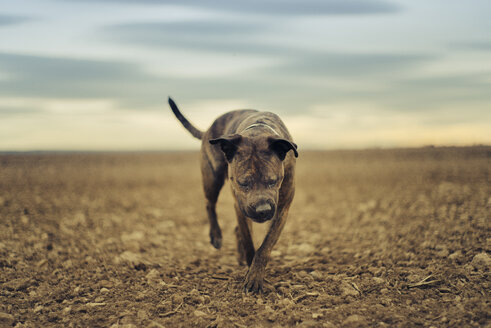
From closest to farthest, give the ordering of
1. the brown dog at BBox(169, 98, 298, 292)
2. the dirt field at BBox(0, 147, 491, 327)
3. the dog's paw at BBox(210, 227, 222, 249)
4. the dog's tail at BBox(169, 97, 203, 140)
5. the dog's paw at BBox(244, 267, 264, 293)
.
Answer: the brown dog at BBox(169, 98, 298, 292)
the dirt field at BBox(0, 147, 491, 327)
the dog's paw at BBox(244, 267, 264, 293)
the dog's paw at BBox(210, 227, 222, 249)
the dog's tail at BBox(169, 97, 203, 140)

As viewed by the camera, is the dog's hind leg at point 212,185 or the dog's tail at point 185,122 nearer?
the dog's hind leg at point 212,185

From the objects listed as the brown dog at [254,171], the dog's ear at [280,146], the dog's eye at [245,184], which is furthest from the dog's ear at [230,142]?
the dog's eye at [245,184]

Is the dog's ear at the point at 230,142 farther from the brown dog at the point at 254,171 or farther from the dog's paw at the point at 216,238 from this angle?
the dog's paw at the point at 216,238

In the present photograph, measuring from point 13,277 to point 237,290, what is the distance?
3.34 meters

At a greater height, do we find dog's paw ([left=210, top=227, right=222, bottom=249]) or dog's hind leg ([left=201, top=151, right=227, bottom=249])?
dog's hind leg ([left=201, top=151, right=227, bottom=249])

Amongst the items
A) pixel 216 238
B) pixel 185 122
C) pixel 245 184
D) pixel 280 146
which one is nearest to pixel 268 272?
pixel 216 238

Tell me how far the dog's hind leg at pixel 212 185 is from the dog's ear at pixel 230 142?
3.80 ft

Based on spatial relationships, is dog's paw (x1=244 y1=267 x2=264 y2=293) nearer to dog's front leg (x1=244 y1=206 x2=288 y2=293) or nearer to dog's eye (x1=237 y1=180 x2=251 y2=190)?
dog's front leg (x1=244 y1=206 x2=288 y2=293)

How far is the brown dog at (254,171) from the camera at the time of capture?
4.16m

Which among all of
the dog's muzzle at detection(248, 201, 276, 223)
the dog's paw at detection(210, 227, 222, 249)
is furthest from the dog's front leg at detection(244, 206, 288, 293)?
the dog's paw at detection(210, 227, 222, 249)

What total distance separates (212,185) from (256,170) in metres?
1.98

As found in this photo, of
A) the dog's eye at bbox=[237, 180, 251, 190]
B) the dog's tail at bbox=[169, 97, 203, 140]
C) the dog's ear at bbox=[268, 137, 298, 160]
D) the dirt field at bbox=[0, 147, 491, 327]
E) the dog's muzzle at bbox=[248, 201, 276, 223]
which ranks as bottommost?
the dirt field at bbox=[0, 147, 491, 327]

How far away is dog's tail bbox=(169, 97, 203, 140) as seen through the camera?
7035 mm

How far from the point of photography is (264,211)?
3.96 metres
